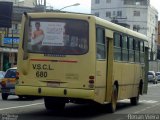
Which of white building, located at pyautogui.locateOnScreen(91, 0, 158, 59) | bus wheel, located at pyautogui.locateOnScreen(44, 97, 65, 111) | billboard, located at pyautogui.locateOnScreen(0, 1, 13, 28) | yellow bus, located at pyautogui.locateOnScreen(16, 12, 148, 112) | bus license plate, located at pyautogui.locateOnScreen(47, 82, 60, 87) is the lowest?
bus wheel, located at pyautogui.locateOnScreen(44, 97, 65, 111)

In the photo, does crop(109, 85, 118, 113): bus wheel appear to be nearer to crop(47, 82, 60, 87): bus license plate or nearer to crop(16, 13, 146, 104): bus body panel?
crop(16, 13, 146, 104): bus body panel

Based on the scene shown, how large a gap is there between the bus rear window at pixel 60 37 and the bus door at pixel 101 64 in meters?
0.65

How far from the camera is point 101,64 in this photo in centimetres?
1786

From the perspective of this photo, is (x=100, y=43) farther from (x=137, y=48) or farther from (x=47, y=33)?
(x=137, y=48)

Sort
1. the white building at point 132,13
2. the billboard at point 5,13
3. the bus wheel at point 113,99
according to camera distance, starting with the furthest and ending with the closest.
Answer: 1. the white building at point 132,13
2. the billboard at point 5,13
3. the bus wheel at point 113,99

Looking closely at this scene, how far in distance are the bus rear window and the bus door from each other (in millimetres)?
655

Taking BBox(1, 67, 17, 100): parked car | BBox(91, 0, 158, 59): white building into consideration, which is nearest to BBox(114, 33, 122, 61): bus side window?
BBox(1, 67, 17, 100): parked car

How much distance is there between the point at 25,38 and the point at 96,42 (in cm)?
229

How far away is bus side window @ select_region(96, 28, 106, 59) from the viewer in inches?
696

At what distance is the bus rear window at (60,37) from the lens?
17.2 meters

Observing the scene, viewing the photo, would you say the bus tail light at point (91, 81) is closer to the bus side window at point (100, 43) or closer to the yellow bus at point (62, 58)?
the yellow bus at point (62, 58)

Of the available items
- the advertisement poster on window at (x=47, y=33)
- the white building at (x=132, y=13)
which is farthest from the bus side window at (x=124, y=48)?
the white building at (x=132, y=13)

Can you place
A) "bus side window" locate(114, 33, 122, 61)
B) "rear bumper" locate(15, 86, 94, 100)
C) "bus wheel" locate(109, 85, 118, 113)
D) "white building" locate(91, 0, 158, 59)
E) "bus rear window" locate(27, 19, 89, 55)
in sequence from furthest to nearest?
"white building" locate(91, 0, 158, 59)
"bus side window" locate(114, 33, 122, 61)
"bus wheel" locate(109, 85, 118, 113)
"bus rear window" locate(27, 19, 89, 55)
"rear bumper" locate(15, 86, 94, 100)

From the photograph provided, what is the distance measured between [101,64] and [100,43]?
2.30 ft
